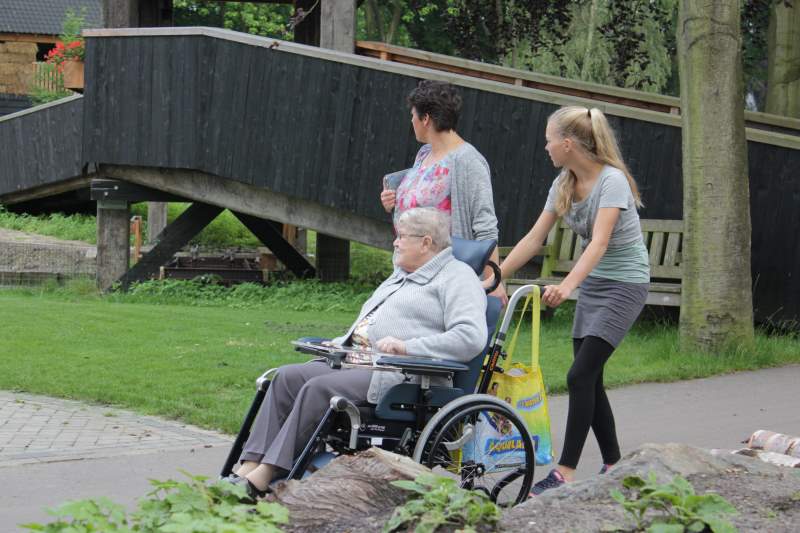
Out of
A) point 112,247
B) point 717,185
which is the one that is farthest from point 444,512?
point 112,247

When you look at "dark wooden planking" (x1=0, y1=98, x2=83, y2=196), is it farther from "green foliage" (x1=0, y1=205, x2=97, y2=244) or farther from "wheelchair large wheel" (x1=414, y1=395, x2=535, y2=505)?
"wheelchair large wheel" (x1=414, y1=395, x2=535, y2=505)

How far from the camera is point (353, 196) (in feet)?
49.1

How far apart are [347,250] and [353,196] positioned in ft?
13.7

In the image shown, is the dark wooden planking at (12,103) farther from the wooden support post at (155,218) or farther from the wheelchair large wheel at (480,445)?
the wheelchair large wheel at (480,445)

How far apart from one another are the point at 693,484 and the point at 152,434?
3.78 m

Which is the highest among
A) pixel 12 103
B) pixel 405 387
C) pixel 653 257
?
pixel 12 103

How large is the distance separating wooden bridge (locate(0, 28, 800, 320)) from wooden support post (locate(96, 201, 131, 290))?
4cm

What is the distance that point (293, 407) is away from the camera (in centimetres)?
512

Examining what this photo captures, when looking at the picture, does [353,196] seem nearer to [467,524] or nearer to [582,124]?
[582,124]

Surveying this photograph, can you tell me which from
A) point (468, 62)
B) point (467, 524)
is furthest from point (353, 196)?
point (467, 524)

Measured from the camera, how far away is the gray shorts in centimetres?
580

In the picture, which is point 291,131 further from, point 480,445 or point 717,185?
point 480,445

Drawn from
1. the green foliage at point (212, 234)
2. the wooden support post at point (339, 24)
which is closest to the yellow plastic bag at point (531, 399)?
the wooden support post at point (339, 24)

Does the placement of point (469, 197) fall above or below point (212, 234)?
above
